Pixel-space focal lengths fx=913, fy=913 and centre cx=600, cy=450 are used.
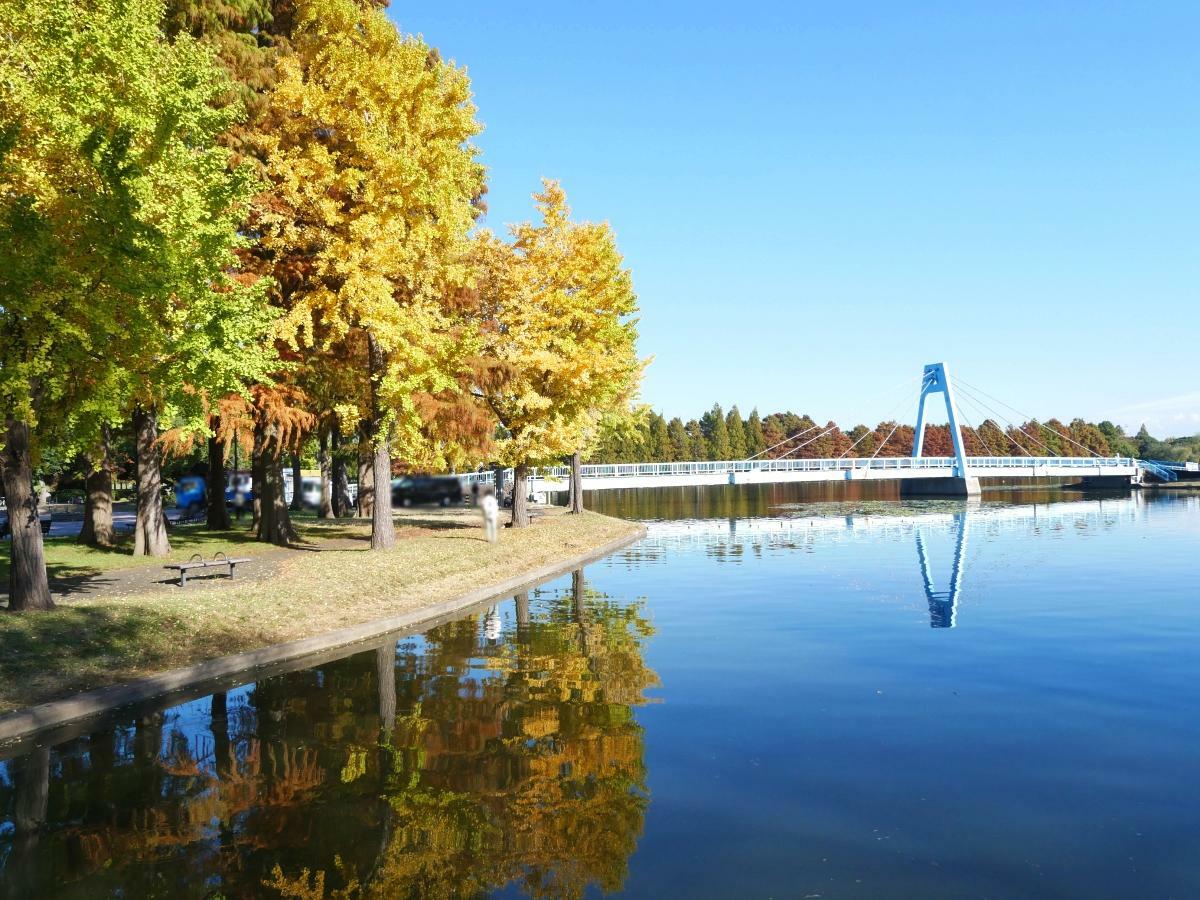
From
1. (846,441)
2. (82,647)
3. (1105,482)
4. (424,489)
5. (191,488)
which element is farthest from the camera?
(846,441)

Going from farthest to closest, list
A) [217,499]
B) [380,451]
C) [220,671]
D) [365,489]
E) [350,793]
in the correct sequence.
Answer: [365,489], [217,499], [380,451], [220,671], [350,793]

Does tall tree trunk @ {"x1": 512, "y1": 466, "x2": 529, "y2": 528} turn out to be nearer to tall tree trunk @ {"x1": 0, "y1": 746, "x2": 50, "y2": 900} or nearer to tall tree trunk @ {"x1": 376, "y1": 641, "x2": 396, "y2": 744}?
tall tree trunk @ {"x1": 376, "y1": 641, "x2": 396, "y2": 744}

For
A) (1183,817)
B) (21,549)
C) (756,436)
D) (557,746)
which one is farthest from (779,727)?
(756,436)

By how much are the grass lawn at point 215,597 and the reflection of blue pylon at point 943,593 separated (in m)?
10.3

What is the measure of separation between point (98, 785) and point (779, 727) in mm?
6988

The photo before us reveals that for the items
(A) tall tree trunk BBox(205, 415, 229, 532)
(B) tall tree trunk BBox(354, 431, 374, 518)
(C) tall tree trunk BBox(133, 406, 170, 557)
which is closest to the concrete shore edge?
(C) tall tree trunk BBox(133, 406, 170, 557)

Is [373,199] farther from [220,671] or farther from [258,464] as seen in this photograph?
[220,671]

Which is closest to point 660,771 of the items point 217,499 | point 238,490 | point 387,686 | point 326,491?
point 387,686

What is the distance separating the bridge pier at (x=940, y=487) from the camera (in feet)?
287

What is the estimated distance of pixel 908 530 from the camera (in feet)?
146

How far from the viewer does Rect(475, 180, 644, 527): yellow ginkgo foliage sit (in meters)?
32.2

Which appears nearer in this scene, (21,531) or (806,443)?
(21,531)

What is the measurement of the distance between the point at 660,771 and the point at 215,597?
10.5 meters

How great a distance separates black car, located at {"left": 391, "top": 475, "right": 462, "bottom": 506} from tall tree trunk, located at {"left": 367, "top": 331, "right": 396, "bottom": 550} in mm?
13688
